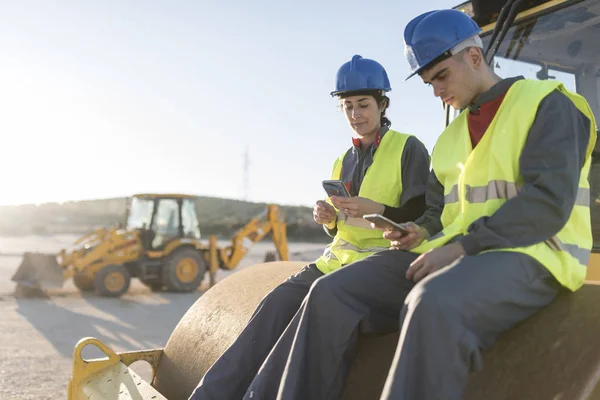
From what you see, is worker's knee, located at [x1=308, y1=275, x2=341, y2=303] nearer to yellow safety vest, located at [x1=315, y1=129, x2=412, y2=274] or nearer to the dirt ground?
yellow safety vest, located at [x1=315, y1=129, x2=412, y2=274]

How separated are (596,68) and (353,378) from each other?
2.39m

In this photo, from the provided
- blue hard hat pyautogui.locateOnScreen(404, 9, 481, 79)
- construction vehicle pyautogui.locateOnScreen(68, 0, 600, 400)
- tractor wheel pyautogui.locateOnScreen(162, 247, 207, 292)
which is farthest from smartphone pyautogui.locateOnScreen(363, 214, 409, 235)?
tractor wheel pyautogui.locateOnScreen(162, 247, 207, 292)

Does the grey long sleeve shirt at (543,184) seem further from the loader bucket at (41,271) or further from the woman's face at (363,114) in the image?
the loader bucket at (41,271)

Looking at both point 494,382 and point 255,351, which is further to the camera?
point 255,351

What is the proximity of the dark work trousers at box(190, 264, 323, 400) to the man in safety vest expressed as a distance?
29cm

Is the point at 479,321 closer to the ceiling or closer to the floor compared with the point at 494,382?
closer to the ceiling

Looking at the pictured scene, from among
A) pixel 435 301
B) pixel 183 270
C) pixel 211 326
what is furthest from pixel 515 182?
pixel 183 270

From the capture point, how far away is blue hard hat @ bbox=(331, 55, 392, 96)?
2.89 m

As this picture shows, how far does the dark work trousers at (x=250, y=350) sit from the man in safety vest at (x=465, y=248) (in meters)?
0.29

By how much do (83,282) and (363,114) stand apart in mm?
12064

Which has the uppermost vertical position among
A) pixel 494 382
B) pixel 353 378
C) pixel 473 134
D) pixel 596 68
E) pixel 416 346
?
pixel 596 68

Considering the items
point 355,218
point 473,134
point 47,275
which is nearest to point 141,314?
point 47,275

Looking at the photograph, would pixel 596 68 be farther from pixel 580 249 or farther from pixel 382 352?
pixel 382 352

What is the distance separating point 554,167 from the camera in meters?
1.86
